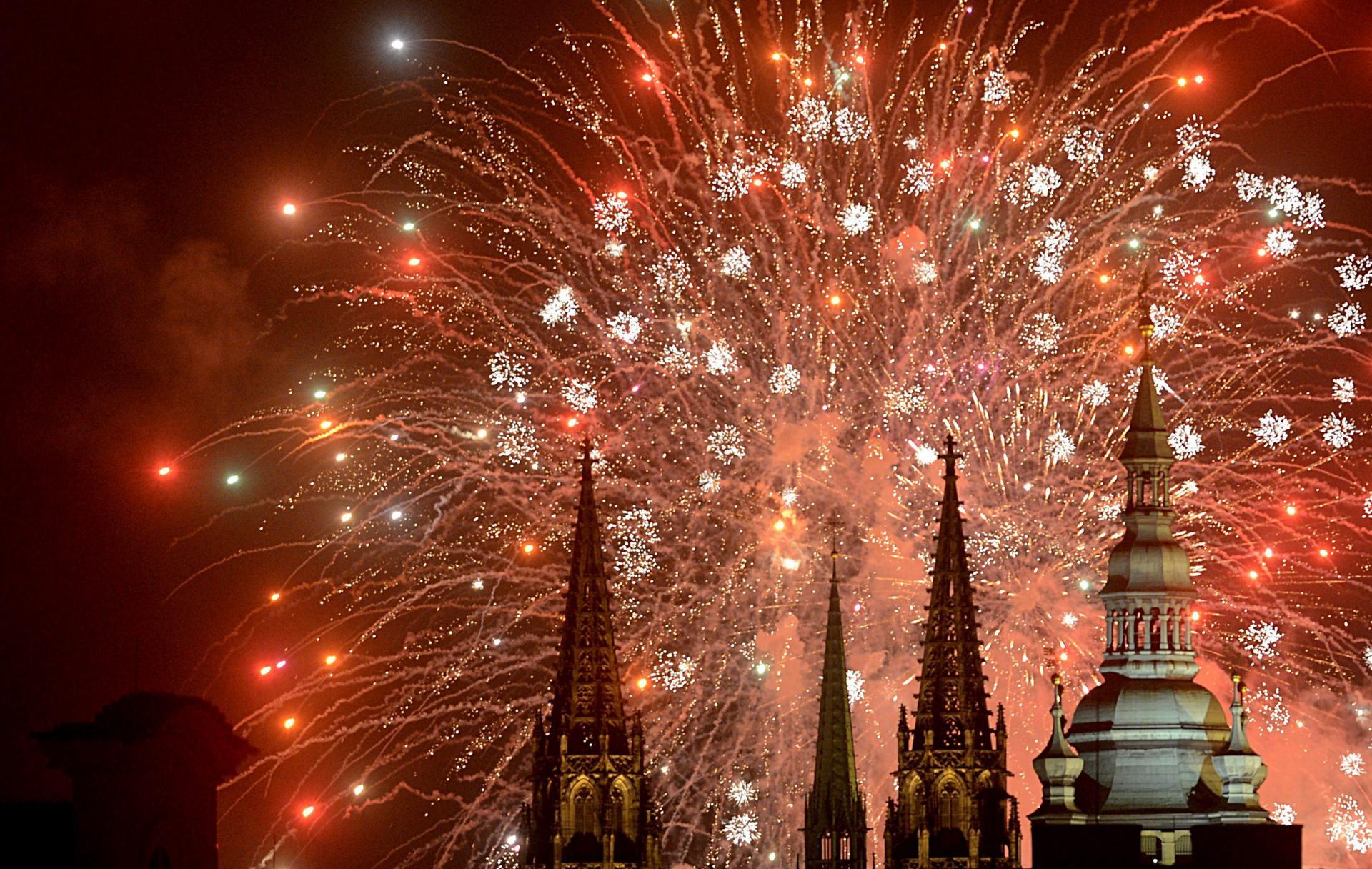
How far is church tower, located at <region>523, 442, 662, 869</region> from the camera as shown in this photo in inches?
4806

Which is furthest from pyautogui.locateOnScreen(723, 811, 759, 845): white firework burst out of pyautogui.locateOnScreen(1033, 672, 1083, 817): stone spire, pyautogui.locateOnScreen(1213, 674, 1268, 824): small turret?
pyautogui.locateOnScreen(1213, 674, 1268, 824): small turret

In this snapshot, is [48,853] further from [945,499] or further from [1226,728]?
[1226,728]

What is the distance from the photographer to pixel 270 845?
356ft

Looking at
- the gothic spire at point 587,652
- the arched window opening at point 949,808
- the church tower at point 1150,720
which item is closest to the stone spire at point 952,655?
the arched window opening at point 949,808

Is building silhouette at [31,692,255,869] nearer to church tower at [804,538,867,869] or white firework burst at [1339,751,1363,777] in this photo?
church tower at [804,538,867,869]

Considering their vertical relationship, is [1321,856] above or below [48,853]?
above

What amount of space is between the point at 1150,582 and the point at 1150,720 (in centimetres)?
568

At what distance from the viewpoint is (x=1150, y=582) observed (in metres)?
141

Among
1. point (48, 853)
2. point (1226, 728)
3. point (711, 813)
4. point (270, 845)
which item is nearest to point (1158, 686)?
point (1226, 728)

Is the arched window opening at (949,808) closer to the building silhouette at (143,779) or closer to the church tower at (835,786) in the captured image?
the church tower at (835,786)

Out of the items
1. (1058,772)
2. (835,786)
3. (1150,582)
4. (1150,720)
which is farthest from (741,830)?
(1150,582)

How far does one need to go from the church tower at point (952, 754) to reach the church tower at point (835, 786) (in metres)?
5.81

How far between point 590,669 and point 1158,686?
2802 cm

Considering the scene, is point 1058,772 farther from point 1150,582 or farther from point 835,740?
point 835,740
